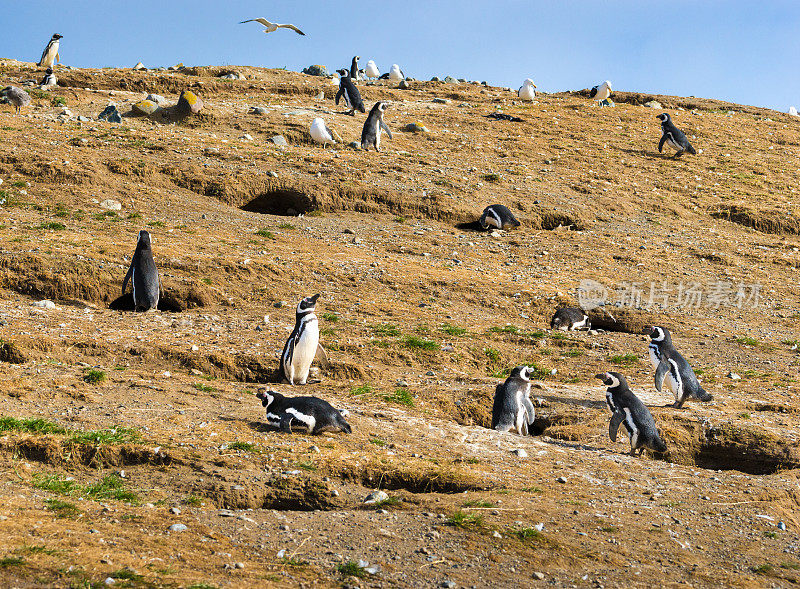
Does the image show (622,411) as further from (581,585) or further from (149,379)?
(149,379)

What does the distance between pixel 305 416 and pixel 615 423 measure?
2.80 meters

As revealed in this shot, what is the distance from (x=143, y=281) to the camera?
30.6 ft

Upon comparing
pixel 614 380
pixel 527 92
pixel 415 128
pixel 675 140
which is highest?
pixel 527 92

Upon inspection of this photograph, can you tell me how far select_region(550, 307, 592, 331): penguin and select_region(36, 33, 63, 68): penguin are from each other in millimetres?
16756

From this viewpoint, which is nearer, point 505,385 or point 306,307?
point 505,385

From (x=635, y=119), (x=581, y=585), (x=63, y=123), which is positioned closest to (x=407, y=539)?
(x=581, y=585)

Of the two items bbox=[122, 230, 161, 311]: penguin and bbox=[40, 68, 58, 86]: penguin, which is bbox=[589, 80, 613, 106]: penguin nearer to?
bbox=[40, 68, 58, 86]: penguin

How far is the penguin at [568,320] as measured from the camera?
418 inches

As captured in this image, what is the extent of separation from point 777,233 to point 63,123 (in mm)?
14660

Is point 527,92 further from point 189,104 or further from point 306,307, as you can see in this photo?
point 306,307

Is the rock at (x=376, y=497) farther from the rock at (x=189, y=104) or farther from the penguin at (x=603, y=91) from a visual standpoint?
the penguin at (x=603, y=91)

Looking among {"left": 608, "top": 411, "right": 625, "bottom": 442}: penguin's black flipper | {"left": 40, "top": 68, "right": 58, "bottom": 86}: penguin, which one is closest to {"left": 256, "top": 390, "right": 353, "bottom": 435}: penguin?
{"left": 608, "top": 411, "right": 625, "bottom": 442}: penguin's black flipper

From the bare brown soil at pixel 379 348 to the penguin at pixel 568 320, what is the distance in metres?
0.31

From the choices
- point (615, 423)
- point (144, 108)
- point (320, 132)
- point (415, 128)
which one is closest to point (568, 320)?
point (615, 423)
